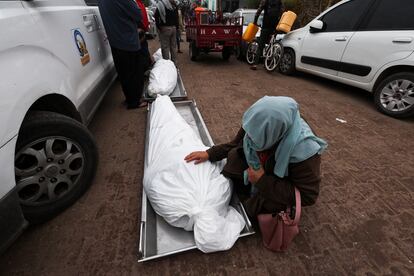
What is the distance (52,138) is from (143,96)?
254 cm

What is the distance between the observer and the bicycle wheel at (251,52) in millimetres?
6559

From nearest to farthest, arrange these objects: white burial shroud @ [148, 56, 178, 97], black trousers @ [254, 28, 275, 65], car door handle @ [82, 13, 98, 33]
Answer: car door handle @ [82, 13, 98, 33]
white burial shroud @ [148, 56, 178, 97]
black trousers @ [254, 28, 275, 65]

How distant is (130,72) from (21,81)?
2138mm

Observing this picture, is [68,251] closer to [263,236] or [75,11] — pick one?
[263,236]

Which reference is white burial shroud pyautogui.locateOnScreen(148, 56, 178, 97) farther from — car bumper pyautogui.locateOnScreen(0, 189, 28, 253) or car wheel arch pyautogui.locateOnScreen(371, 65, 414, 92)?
car wheel arch pyautogui.locateOnScreen(371, 65, 414, 92)

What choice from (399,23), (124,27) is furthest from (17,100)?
(399,23)

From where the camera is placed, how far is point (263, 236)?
160 centimetres

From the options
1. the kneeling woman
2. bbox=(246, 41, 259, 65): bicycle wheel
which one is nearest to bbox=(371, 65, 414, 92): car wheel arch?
the kneeling woman

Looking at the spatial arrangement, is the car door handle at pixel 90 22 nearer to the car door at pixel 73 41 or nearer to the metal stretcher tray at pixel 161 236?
the car door at pixel 73 41

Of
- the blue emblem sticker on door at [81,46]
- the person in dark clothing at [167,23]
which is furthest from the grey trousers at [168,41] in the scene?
the blue emblem sticker on door at [81,46]

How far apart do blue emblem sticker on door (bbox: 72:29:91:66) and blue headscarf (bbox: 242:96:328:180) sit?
6.73 ft

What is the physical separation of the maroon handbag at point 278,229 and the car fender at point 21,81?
1613mm

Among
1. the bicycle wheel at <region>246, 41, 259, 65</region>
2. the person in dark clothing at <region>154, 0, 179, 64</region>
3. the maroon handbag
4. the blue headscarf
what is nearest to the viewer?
the blue headscarf

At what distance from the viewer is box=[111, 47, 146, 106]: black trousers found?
3236mm
